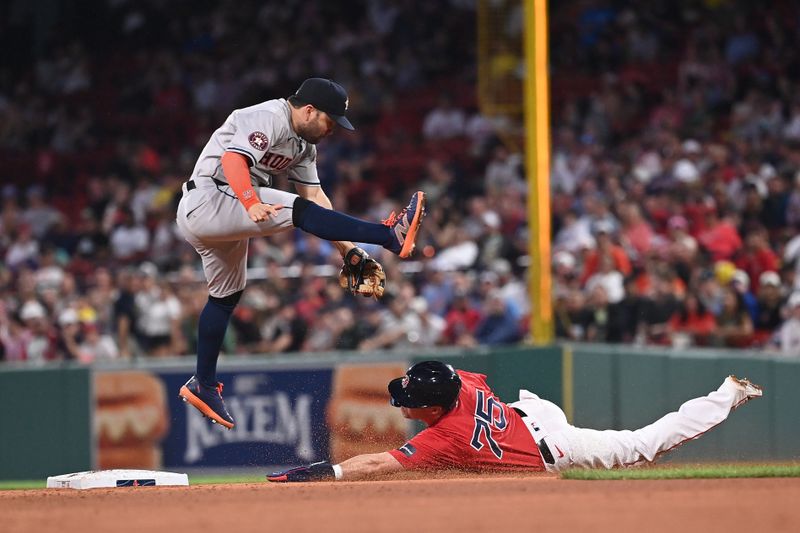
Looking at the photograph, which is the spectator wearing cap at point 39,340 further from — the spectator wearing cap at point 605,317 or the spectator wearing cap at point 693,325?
the spectator wearing cap at point 693,325

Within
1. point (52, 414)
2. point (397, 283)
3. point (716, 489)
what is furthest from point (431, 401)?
point (52, 414)

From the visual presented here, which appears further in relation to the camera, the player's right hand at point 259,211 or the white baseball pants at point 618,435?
the white baseball pants at point 618,435

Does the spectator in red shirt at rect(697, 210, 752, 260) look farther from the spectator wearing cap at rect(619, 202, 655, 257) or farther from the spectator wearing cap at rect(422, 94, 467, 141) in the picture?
the spectator wearing cap at rect(422, 94, 467, 141)

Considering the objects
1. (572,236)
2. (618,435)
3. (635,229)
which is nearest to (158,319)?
(572,236)

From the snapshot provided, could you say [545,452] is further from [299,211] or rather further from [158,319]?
[158,319]

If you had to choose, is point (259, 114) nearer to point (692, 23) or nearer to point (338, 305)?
point (338, 305)

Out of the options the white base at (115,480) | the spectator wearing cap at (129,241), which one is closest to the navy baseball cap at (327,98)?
the white base at (115,480)

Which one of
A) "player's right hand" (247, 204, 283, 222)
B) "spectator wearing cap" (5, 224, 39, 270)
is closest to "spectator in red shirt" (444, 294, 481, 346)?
"player's right hand" (247, 204, 283, 222)
